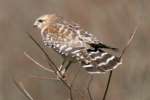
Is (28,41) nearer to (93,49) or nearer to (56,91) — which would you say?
(56,91)

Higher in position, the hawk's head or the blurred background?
the hawk's head

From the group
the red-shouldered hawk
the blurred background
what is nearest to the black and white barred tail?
the red-shouldered hawk

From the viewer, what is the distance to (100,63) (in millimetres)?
6250

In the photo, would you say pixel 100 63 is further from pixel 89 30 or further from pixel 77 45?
pixel 89 30

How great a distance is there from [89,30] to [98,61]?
4356mm

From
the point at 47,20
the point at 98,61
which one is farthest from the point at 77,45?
the point at 47,20

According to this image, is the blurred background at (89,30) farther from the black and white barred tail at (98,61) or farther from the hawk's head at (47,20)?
the black and white barred tail at (98,61)

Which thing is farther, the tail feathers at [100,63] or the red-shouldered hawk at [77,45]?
the red-shouldered hawk at [77,45]

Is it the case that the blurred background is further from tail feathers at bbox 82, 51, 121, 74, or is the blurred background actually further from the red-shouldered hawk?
tail feathers at bbox 82, 51, 121, 74

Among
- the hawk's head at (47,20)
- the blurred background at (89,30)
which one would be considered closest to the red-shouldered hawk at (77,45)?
the hawk's head at (47,20)

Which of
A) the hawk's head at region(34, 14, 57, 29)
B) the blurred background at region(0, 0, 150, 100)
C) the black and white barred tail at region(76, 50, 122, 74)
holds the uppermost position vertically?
the black and white barred tail at region(76, 50, 122, 74)

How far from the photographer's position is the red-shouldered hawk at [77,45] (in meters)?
6.20

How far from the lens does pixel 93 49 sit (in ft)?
21.7

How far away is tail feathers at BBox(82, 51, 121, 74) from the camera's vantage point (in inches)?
239
